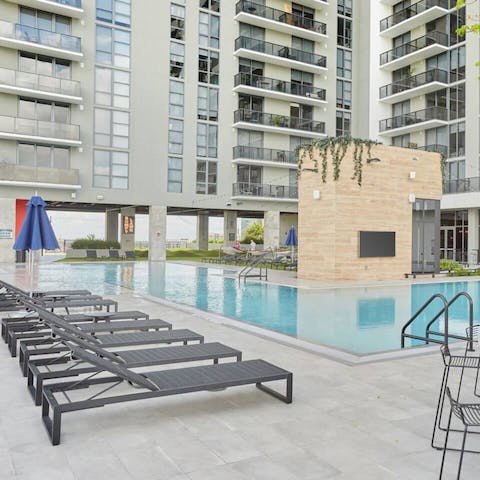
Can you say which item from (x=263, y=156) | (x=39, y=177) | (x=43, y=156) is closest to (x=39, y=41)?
(x=43, y=156)

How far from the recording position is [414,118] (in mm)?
36844

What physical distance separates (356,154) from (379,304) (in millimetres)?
7659

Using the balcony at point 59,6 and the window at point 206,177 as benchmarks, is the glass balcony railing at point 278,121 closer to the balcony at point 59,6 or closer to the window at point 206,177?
the window at point 206,177

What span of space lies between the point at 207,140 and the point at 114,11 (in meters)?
10.0

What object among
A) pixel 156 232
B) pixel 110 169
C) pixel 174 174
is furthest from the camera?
pixel 174 174

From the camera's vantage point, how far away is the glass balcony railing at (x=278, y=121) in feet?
119

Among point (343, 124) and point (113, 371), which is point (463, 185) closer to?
point (343, 124)

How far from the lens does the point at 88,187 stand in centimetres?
3106

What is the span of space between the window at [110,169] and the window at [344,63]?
19841 millimetres

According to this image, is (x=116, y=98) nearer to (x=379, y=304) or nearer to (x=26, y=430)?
(x=379, y=304)

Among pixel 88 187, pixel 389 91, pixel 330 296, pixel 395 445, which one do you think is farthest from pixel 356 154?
pixel 389 91

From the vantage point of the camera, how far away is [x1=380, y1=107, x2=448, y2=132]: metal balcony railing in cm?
3516

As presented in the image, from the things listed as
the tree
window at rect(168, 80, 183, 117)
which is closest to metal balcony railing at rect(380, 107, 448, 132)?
window at rect(168, 80, 183, 117)

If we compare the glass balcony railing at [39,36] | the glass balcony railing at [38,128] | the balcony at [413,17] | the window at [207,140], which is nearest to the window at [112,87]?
the glass balcony railing at [39,36]
